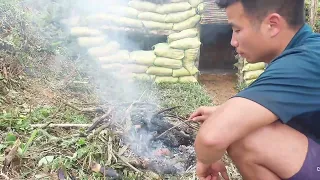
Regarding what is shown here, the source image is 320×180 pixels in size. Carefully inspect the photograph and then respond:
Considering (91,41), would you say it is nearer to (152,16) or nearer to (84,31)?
(84,31)

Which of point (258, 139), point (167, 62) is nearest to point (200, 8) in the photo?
point (167, 62)

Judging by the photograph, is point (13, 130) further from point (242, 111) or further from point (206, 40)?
point (206, 40)

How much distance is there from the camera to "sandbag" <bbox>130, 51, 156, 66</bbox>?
5.68m

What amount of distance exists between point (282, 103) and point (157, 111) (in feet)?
7.41

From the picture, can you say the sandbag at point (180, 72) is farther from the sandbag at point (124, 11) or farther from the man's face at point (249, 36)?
the man's face at point (249, 36)

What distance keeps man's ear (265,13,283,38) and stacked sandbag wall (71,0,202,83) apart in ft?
12.4

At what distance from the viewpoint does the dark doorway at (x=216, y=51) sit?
7016 mm

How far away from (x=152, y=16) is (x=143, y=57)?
0.59 meters

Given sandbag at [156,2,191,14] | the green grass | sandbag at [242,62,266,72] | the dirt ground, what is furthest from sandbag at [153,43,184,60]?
the green grass

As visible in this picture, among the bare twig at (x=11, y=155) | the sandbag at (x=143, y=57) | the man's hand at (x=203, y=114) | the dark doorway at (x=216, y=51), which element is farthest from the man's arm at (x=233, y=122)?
the dark doorway at (x=216, y=51)

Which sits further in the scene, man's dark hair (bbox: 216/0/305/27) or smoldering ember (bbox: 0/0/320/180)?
smoldering ember (bbox: 0/0/320/180)

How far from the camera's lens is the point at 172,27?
574 centimetres

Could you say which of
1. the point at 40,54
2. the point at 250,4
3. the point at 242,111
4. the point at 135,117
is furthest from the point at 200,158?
the point at 40,54

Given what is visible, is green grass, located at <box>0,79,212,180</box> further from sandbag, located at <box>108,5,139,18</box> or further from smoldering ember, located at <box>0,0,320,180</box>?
sandbag, located at <box>108,5,139,18</box>
